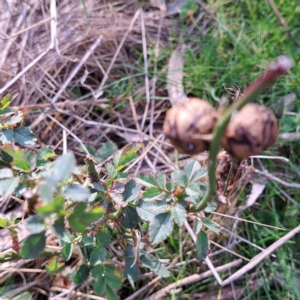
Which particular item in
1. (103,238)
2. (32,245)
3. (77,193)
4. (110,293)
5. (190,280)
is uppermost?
(77,193)

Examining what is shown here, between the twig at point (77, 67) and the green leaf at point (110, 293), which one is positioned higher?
the twig at point (77, 67)

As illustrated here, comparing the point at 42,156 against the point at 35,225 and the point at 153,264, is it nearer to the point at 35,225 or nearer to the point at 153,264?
the point at 35,225

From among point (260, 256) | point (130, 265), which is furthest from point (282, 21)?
point (130, 265)

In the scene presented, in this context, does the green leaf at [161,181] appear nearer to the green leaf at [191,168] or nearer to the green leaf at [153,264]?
the green leaf at [191,168]

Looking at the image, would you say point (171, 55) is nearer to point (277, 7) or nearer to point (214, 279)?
point (277, 7)

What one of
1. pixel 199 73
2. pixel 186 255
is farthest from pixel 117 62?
pixel 186 255

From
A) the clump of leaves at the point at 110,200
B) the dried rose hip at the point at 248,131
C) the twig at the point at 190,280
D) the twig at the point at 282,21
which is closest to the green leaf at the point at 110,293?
the clump of leaves at the point at 110,200
